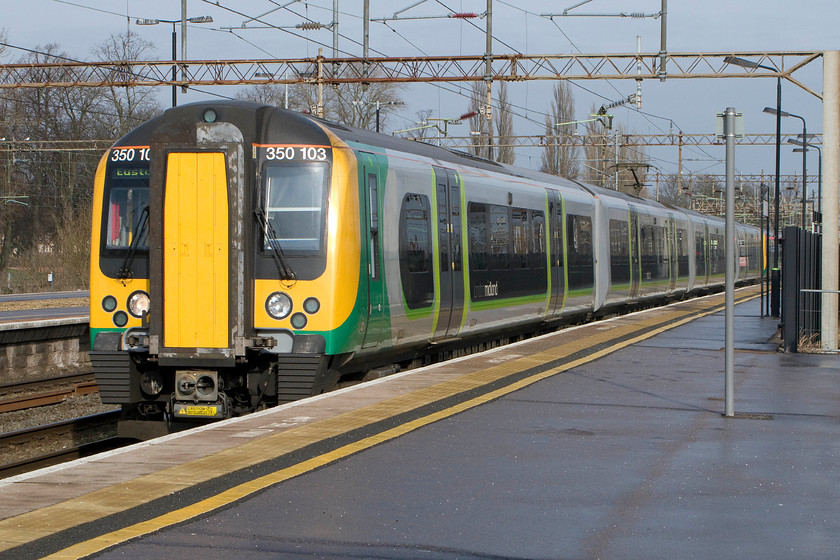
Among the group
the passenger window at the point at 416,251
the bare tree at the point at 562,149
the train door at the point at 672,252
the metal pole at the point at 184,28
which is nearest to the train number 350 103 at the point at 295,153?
the passenger window at the point at 416,251

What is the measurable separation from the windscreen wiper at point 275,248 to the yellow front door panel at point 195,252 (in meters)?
0.37

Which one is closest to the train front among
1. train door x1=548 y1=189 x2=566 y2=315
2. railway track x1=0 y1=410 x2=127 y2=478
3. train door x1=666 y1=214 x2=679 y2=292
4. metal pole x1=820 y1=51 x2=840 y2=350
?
railway track x1=0 y1=410 x2=127 y2=478

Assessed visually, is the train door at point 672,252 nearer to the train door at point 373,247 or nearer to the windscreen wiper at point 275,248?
the train door at point 373,247

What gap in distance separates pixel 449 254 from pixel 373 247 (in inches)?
114

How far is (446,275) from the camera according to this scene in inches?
574

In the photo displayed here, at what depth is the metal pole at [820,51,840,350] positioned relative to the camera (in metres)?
16.5

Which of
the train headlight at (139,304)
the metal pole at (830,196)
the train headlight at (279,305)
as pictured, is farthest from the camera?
the metal pole at (830,196)

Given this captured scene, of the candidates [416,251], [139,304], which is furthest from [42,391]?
[416,251]

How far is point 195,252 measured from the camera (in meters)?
10.8

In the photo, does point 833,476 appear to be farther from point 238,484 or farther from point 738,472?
point 238,484

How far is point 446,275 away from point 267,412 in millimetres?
5074

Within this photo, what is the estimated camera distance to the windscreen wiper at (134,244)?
11273 millimetres

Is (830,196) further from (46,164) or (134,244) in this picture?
(46,164)

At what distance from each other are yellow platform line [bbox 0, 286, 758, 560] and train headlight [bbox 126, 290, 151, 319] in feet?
8.88
